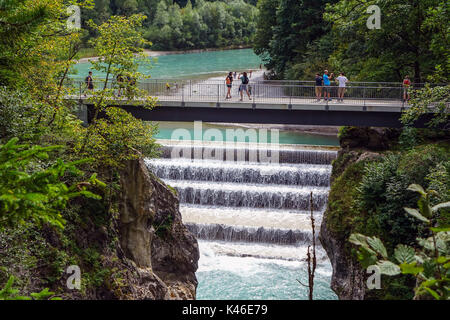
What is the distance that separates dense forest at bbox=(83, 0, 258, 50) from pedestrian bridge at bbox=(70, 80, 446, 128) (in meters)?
68.9

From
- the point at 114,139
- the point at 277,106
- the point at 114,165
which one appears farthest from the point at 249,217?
the point at 114,139

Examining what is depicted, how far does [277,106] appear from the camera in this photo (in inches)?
959

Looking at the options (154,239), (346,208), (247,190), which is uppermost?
(346,208)

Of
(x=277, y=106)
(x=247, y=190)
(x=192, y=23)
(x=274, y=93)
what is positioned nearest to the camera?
(x=277, y=106)

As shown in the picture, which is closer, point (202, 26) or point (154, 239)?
point (154, 239)

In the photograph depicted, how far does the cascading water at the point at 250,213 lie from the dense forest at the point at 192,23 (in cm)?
6595

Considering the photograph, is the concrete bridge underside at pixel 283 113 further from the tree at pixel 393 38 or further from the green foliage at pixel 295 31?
the green foliage at pixel 295 31

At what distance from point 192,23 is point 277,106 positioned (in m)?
76.4

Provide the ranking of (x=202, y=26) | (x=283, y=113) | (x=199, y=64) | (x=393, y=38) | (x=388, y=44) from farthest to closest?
(x=202, y=26) < (x=199, y=64) < (x=388, y=44) < (x=393, y=38) < (x=283, y=113)

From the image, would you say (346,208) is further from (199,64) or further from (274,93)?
(199,64)

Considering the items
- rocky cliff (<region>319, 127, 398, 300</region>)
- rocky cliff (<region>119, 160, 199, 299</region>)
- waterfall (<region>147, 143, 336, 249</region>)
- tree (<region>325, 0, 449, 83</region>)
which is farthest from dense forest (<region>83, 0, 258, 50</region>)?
rocky cliff (<region>119, 160, 199, 299</region>)

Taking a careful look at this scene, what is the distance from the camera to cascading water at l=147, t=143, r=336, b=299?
20.4m

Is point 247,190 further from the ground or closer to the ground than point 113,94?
closer to the ground
